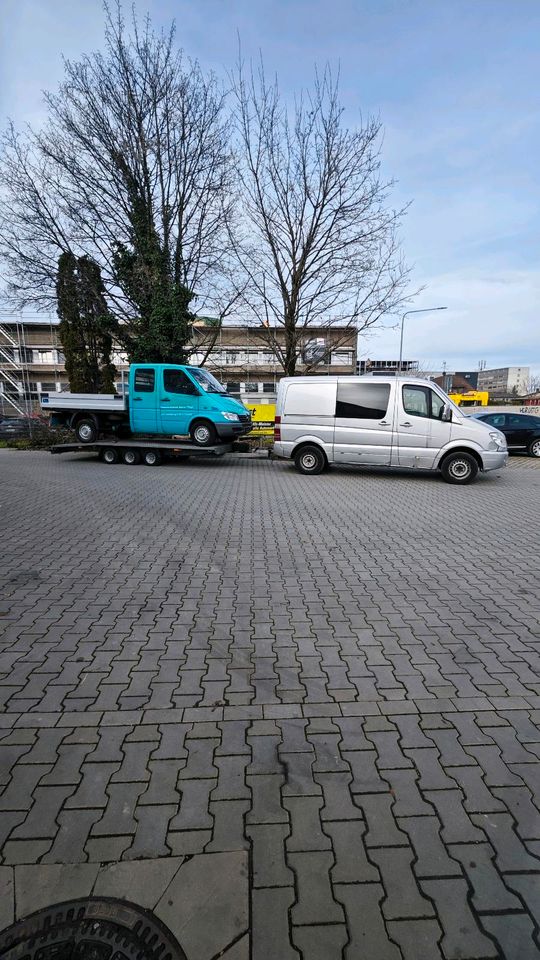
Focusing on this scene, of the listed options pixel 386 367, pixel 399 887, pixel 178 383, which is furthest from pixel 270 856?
pixel 386 367

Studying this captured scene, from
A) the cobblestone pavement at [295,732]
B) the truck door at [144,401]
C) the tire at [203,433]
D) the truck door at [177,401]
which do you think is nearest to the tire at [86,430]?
the truck door at [144,401]

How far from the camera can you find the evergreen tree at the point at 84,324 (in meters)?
19.2

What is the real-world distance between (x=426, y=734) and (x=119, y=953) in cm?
173

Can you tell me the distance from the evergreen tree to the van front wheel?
39.2 feet

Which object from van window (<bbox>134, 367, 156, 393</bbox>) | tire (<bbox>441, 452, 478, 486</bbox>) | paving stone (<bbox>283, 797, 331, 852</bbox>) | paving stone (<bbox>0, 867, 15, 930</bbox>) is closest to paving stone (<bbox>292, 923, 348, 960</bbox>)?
paving stone (<bbox>283, 797, 331, 852</bbox>)

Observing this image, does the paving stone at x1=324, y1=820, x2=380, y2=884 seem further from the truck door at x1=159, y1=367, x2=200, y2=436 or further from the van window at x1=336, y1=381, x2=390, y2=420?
the truck door at x1=159, y1=367, x2=200, y2=436

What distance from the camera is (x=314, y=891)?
71.8 inches

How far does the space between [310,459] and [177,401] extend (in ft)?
14.2

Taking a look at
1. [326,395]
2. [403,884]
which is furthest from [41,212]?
[403,884]

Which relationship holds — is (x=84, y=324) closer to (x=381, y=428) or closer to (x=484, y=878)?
(x=381, y=428)

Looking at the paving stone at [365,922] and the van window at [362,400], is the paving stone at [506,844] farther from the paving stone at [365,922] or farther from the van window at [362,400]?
the van window at [362,400]

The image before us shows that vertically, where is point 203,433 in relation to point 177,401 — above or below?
below

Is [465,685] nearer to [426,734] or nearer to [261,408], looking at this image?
[426,734]

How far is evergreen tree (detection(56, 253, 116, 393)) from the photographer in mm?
19172
